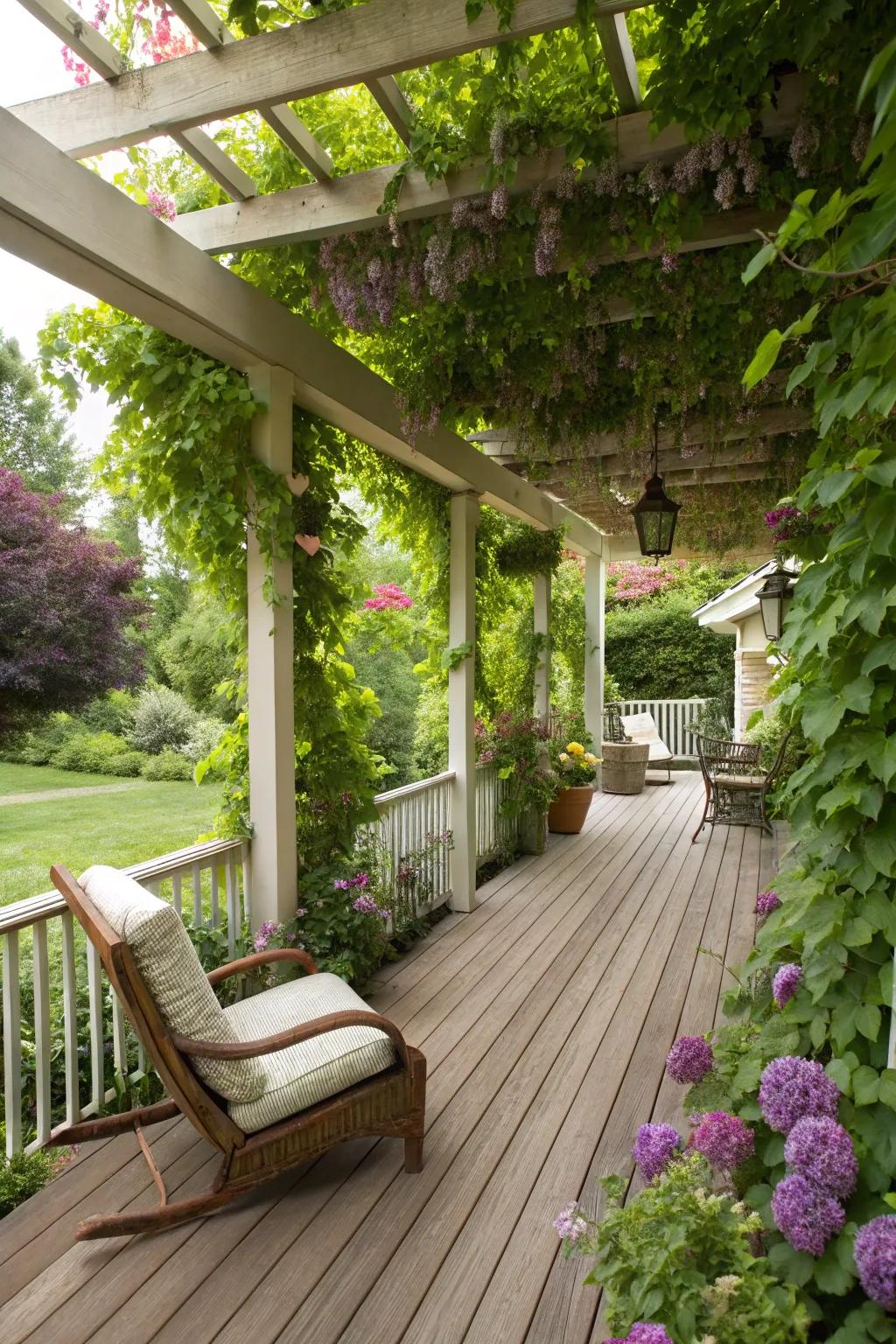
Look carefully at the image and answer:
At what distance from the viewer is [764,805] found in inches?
264

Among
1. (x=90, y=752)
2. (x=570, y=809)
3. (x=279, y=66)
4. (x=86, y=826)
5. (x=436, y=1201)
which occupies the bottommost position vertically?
(x=436, y=1201)

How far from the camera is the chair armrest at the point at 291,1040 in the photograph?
1953mm

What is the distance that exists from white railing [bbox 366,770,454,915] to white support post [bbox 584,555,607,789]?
3.99 meters

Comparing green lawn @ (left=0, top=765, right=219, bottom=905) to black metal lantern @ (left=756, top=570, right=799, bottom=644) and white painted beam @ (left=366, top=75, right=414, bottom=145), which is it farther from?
white painted beam @ (left=366, top=75, right=414, bottom=145)

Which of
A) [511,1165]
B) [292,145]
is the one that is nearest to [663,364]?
[292,145]

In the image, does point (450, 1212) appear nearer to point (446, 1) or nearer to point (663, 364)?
point (446, 1)

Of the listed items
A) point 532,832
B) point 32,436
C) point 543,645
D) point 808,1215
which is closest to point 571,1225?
point 808,1215

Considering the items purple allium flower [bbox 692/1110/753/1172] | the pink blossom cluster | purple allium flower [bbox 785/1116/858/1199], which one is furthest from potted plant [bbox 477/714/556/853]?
purple allium flower [bbox 785/1116/858/1199]

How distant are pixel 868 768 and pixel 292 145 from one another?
2432mm

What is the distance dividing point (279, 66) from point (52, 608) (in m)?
5.53

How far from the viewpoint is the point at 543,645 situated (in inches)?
277

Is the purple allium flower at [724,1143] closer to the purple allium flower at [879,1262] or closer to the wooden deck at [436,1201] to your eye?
the purple allium flower at [879,1262]

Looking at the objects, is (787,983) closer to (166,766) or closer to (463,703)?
(463,703)

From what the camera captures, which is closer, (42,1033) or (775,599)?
(42,1033)
